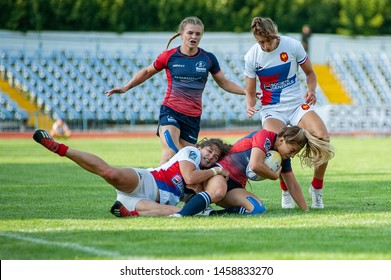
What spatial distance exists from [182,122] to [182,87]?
17.8 inches

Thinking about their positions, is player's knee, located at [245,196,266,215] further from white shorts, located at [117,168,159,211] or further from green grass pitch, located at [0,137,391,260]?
white shorts, located at [117,168,159,211]

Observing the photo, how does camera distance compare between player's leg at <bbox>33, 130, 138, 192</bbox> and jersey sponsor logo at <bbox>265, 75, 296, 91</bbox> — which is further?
jersey sponsor logo at <bbox>265, 75, 296, 91</bbox>

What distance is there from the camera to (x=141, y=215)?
10461 mm

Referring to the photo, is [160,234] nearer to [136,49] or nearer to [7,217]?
[7,217]

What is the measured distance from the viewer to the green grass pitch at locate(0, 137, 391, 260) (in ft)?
25.5

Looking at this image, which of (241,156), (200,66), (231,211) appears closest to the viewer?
(231,211)

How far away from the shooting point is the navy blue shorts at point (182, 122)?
41.4 feet

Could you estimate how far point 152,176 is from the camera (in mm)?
10664

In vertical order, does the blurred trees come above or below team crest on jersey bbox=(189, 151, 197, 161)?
below

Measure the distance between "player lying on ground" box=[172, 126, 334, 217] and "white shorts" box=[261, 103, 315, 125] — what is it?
765 millimetres

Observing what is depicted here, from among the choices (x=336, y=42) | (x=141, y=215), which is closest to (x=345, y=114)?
(x=336, y=42)

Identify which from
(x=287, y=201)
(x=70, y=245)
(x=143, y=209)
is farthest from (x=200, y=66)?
(x=70, y=245)

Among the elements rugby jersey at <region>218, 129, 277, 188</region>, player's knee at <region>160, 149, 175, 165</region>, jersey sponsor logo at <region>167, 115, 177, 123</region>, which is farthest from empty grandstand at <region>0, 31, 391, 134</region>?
rugby jersey at <region>218, 129, 277, 188</region>

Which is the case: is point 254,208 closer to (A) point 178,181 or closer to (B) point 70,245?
(A) point 178,181
